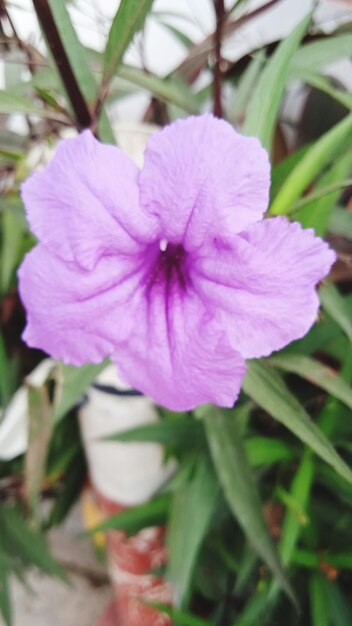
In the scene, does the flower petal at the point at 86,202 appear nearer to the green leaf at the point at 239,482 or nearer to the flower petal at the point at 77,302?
the flower petal at the point at 77,302

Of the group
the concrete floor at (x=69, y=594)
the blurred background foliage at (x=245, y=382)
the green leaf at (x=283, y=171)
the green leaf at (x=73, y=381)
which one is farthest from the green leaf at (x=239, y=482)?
the concrete floor at (x=69, y=594)

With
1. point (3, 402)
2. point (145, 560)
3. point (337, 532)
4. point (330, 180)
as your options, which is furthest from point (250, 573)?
point (330, 180)

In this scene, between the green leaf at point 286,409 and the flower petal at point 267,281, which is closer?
the flower petal at point 267,281

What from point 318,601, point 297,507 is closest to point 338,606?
point 318,601

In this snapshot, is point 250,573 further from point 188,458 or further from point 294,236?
point 294,236

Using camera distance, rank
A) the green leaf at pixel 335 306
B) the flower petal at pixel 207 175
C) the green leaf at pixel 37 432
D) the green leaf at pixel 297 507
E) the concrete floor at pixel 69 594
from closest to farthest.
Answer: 1. the flower petal at pixel 207 175
2. the green leaf at pixel 335 306
3. the green leaf at pixel 297 507
4. the green leaf at pixel 37 432
5. the concrete floor at pixel 69 594

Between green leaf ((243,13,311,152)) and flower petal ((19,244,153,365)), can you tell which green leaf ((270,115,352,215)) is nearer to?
green leaf ((243,13,311,152))
